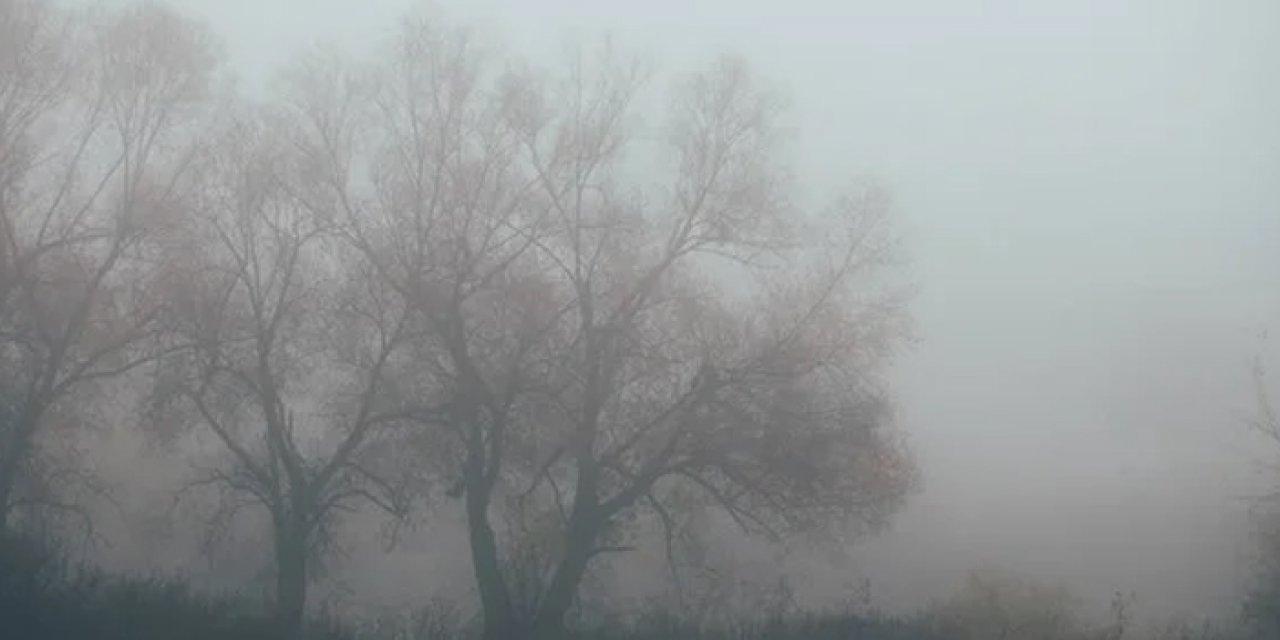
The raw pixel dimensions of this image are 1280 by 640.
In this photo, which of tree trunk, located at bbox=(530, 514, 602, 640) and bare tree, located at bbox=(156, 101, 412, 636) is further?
bare tree, located at bbox=(156, 101, 412, 636)

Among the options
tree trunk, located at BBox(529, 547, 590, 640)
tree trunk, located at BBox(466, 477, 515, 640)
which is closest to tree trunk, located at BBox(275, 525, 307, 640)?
tree trunk, located at BBox(466, 477, 515, 640)

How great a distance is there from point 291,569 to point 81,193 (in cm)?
665

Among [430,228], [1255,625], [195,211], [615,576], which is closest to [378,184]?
[430,228]

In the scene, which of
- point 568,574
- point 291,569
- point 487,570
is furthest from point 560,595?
point 291,569

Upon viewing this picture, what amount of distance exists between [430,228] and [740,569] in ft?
22.2

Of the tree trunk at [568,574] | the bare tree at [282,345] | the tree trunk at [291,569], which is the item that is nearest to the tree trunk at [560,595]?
the tree trunk at [568,574]

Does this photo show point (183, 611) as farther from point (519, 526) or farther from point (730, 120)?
point (730, 120)

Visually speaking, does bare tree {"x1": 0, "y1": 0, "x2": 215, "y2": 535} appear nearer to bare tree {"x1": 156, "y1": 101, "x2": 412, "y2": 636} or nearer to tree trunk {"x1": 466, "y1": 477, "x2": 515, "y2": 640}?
bare tree {"x1": 156, "y1": 101, "x2": 412, "y2": 636}

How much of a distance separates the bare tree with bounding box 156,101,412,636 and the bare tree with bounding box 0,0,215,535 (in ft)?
2.59

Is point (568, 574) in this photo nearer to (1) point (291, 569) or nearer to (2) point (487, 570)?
(2) point (487, 570)

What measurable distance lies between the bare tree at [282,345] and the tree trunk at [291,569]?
23 mm

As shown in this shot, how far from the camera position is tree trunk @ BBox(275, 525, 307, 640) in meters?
24.3

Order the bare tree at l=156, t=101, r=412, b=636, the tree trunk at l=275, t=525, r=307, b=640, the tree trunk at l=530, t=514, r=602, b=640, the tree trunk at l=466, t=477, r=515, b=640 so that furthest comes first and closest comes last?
1. the bare tree at l=156, t=101, r=412, b=636
2. the tree trunk at l=530, t=514, r=602, b=640
3. the tree trunk at l=466, t=477, r=515, b=640
4. the tree trunk at l=275, t=525, r=307, b=640

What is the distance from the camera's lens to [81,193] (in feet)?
87.4
